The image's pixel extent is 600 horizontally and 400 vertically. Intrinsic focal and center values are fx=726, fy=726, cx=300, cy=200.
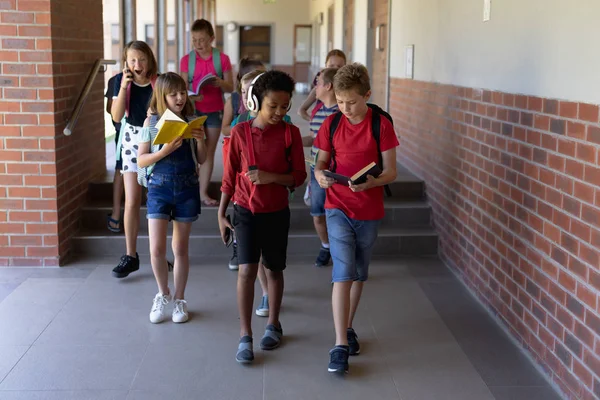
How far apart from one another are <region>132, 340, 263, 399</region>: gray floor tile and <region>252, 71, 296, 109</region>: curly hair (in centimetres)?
129

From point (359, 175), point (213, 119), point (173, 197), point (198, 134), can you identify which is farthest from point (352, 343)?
point (213, 119)

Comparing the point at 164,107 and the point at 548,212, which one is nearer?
the point at 548,212

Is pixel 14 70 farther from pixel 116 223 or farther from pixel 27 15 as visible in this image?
pixel 116 223

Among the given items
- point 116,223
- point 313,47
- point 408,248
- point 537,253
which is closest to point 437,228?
point 408,248

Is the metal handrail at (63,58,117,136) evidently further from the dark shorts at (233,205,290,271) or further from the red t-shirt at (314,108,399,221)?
the red t-shirt at (314,108,399,221)

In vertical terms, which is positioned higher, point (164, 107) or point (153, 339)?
point (164, 107)

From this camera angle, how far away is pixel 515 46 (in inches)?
154

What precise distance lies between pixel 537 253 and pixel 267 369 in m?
1.44

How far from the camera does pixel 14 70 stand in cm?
497

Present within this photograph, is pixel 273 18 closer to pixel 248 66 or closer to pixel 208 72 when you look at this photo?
pixel 208 72

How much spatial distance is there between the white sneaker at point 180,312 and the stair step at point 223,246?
1.32 metres

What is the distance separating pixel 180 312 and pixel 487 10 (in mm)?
2549

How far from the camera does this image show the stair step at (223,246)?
215 inches

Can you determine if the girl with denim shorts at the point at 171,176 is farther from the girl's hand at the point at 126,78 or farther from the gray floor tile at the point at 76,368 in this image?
the girl's hand at the point at 126,78
